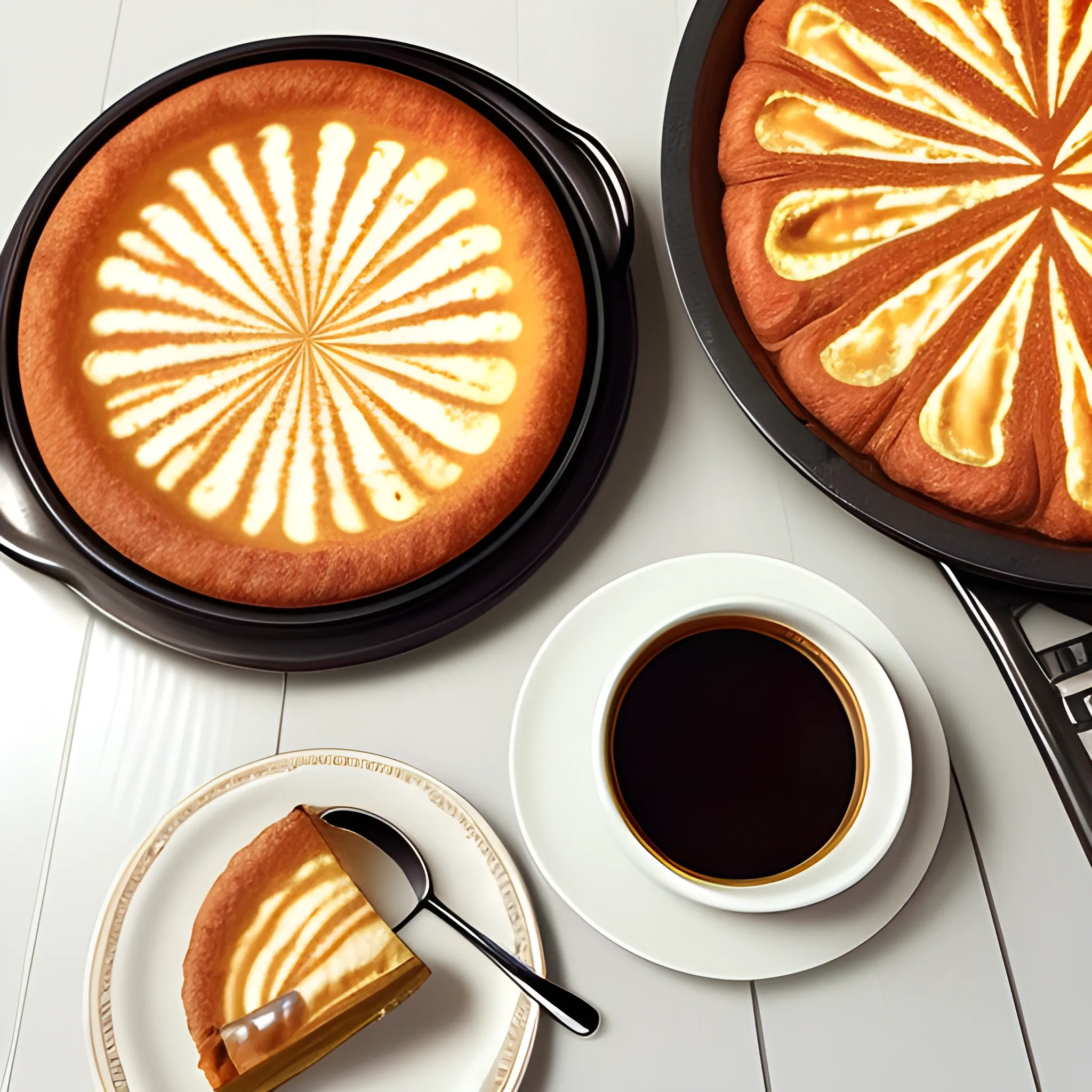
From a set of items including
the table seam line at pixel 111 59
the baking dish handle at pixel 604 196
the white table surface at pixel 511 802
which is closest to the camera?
the white table surface at pixel 511 802

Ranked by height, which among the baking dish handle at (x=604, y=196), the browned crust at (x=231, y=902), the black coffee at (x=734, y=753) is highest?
the baking dish handle at (x=604, y=196)

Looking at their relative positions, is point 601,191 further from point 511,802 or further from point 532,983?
point 532,983

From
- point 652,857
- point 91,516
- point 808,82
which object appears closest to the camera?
point 652,857

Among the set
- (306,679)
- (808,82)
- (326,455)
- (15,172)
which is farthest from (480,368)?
(15,172)

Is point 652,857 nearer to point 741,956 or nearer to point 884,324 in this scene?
point 741,956

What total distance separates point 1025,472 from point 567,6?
25.4 inches

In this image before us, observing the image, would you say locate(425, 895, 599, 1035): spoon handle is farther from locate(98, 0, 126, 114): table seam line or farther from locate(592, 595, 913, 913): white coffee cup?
locate(98, 0, 126, 114): table seam line

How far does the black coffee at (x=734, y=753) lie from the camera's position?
0.63 metres

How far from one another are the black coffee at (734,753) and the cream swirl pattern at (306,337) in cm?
23

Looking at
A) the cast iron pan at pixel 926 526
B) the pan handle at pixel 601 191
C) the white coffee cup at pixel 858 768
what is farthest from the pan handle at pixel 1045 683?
the pan handle at pixel 601 191

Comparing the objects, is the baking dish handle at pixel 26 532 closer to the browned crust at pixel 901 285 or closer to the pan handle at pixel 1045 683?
the browned crust at pixel 901 285

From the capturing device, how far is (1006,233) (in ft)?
2.60

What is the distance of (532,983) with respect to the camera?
0.65 m

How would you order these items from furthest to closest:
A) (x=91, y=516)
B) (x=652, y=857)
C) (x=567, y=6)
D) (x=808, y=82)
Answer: (x=567, y=6) → (x=808, y=82) → (x=91, y=516) → (x=652, y=857)
